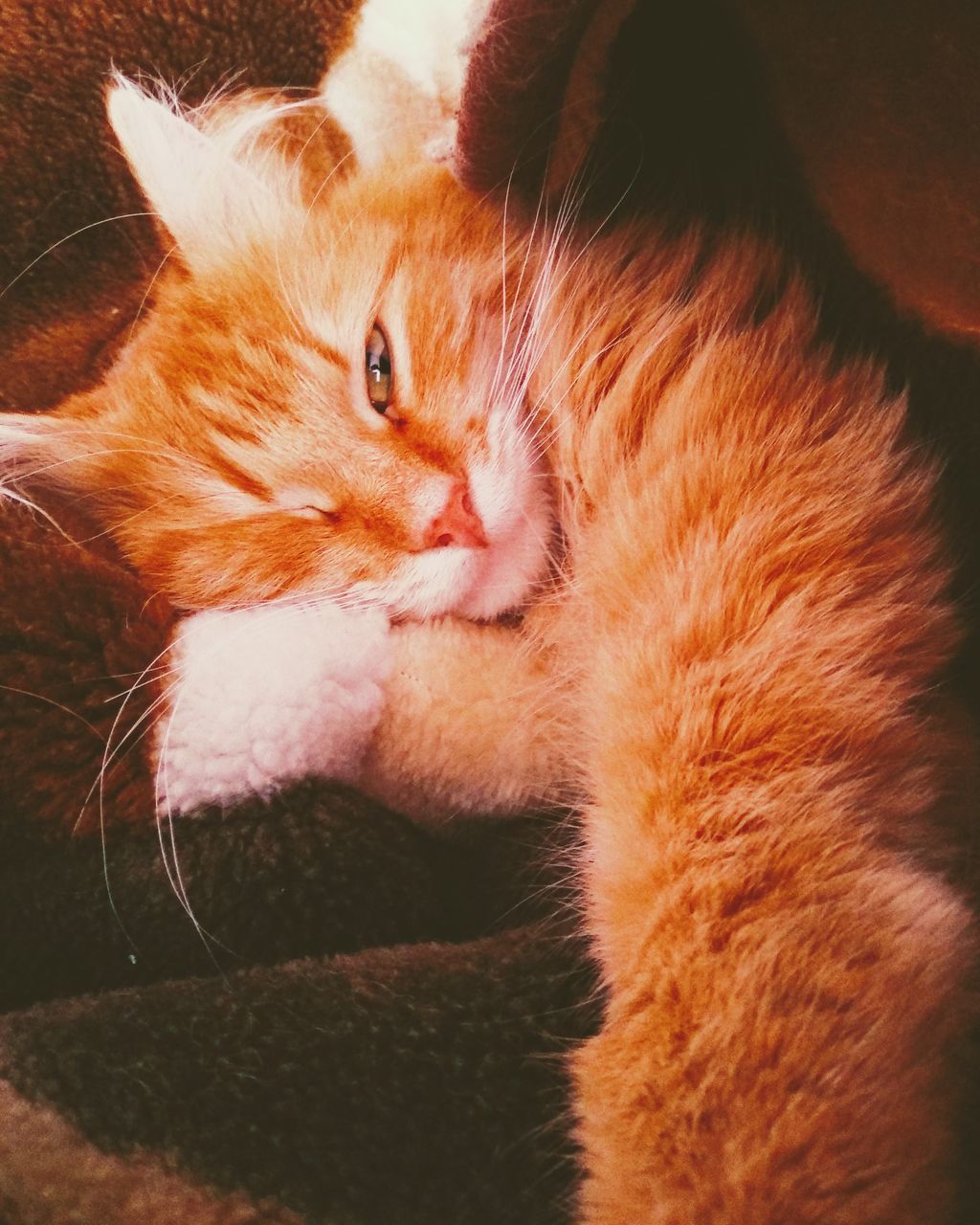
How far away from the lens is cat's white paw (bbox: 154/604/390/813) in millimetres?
851

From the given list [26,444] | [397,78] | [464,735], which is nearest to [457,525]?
[464,735]

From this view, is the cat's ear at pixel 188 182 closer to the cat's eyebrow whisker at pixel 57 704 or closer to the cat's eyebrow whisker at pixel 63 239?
the cat's eyebrow whisker at pixel 63 239

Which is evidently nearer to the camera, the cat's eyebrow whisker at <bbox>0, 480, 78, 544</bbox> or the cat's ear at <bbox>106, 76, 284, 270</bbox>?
the cat's eyebrow whisker at <bbox>0, 480, 78, 544</bbox>

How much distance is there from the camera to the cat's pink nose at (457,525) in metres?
0.93

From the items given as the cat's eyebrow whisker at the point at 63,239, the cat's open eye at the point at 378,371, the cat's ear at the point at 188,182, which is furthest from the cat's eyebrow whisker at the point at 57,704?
the cat's eyebrow whisker at the point at 63,239

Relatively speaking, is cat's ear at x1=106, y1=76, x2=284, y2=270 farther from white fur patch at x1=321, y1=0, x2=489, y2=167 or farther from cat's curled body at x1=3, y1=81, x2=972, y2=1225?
white fur patch at x1=321, y1=0, x2=489, y2=167

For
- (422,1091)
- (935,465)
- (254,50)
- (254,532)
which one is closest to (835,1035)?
(422,1091)

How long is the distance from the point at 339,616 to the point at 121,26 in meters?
1.06

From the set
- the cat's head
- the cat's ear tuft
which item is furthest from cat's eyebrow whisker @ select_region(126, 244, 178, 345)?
the cat's ear tuft

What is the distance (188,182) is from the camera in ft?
4.01

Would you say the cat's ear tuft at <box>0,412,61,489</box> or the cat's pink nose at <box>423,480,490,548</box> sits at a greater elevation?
the cat's pink nose at <box>423,480,490,548</box>

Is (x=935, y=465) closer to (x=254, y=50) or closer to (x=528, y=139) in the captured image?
(x=528, y=139)

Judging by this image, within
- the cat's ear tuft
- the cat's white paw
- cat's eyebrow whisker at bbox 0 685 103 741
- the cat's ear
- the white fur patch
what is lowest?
cat's eyebrow whisker at bbox 0 685 103 741

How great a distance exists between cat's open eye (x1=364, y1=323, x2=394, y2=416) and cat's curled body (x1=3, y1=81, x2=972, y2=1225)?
0.7 inches
